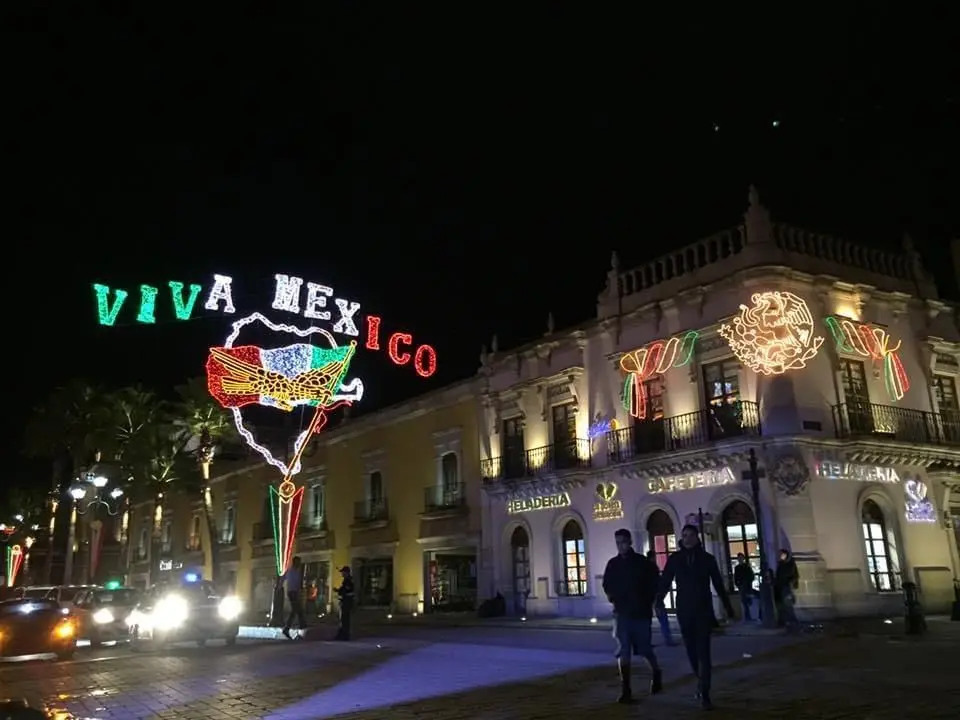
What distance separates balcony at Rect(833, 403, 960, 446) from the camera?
67.2 feet

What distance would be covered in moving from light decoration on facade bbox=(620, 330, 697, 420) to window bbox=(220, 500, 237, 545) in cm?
2753

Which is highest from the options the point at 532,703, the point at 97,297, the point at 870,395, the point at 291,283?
the point at 291,283

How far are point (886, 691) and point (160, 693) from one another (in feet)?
27.4

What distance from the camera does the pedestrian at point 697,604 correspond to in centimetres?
777

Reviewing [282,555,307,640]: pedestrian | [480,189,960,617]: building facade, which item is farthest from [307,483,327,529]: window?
[282,555,307,640]: pedestrian

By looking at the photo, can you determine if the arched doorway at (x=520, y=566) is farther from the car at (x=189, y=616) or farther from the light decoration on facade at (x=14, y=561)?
the light decoration on facade at (x=14, y=561)

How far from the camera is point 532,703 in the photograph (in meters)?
8.43

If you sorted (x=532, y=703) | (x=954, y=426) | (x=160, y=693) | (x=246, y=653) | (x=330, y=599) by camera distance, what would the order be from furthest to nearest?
(x=330, y=599), (x=954, y=426), (x=246, y=653), (x=160, y=693), (x=532, y=703)

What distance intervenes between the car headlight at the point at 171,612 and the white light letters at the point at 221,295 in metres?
6.68

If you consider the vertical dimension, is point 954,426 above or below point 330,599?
above

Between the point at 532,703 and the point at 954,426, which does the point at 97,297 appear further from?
the point at 954,426

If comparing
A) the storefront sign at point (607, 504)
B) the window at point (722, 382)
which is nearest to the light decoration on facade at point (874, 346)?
the window at point (722, 382)

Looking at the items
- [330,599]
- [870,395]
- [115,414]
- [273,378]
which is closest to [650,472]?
[870,395]

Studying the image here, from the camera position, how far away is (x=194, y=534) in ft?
164
